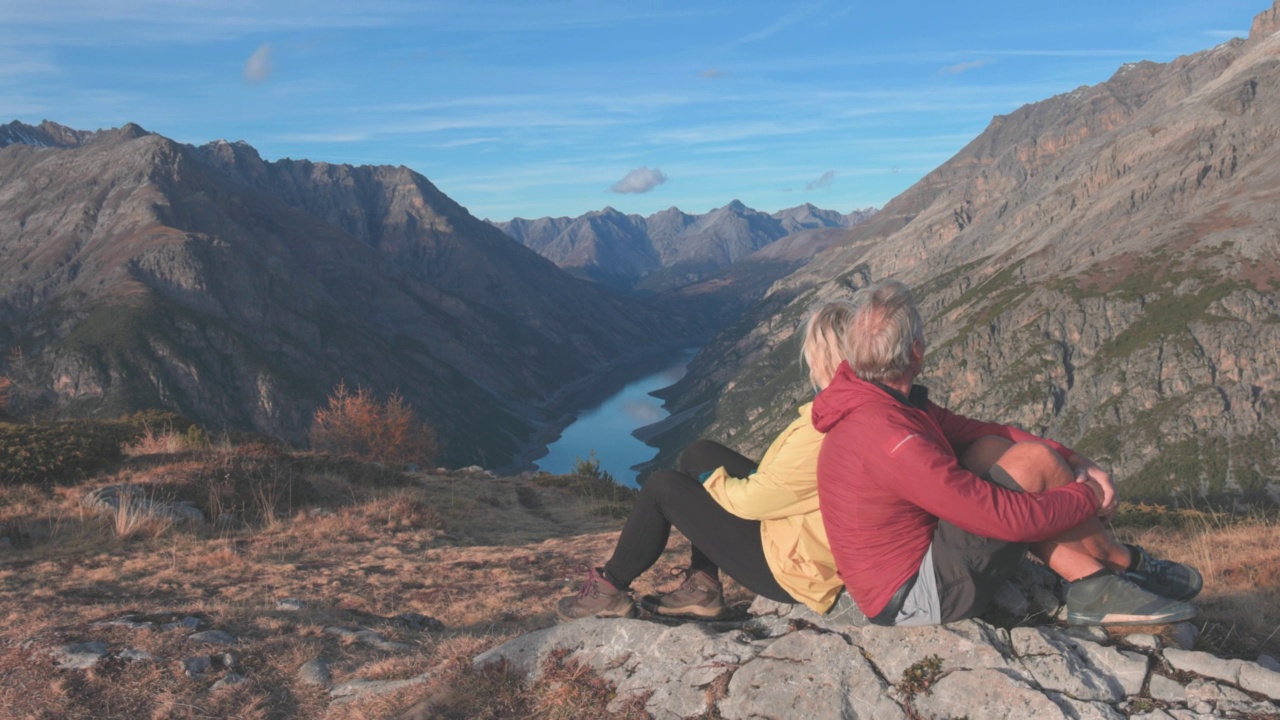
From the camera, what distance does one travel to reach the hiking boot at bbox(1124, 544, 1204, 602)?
512 cm

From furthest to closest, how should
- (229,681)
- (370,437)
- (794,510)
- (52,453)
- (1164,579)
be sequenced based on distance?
(370,437), (52,453), (229,681), (794,510), (1164,579)

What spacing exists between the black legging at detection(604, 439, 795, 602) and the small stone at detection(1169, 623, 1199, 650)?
2442mm

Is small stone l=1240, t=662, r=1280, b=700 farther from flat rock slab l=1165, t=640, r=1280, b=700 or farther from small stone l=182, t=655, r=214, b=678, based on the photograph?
small stone l=182, t=655, r=214, b=678

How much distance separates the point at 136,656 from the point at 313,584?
3.69 metres

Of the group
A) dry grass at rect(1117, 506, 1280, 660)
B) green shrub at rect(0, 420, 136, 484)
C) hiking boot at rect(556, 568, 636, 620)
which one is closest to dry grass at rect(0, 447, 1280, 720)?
dry grass at rect(1117, 506, 1280, 660)

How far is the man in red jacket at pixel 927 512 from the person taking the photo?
14.6ft

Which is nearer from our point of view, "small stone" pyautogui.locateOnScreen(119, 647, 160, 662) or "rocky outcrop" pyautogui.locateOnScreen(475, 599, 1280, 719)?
"rocky outcrop" pyautogui.locateOnScreen(475, 599, 1280, 719)

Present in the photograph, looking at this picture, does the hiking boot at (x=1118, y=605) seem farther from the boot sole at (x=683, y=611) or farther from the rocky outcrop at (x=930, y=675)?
the boot sole at (x=683, y=611)

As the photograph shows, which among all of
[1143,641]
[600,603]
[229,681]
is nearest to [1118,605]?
[1143,641]

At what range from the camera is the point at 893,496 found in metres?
4.65

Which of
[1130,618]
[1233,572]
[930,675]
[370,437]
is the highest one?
[1130,618]

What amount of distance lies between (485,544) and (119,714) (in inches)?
337

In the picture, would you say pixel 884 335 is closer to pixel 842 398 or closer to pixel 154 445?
pixel 842 398

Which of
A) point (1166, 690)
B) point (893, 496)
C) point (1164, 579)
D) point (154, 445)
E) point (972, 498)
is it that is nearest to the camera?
point (972, 498)
